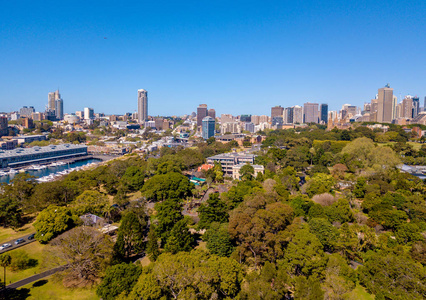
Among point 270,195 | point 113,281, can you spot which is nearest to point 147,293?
point 113,281

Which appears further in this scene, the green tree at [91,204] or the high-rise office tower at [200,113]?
the high-rise office tower at [200,113]

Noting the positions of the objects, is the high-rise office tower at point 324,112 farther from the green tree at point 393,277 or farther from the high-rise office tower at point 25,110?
the high-rise office tower at point 25,110

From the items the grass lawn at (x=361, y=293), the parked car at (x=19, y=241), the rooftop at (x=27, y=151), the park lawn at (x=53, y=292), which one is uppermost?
the rooftop at (x=27, y=151)

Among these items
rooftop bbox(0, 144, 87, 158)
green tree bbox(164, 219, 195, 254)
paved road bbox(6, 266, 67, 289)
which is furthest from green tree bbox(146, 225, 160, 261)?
rooftop bbox(0, 144, 87, 158)

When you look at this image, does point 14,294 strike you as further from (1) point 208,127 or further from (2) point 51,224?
(1) point 208,127

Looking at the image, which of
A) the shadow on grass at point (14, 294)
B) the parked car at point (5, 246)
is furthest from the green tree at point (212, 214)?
the parked car at point (5, 246)

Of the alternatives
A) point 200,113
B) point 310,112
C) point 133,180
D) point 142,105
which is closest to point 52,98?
point 142,105
